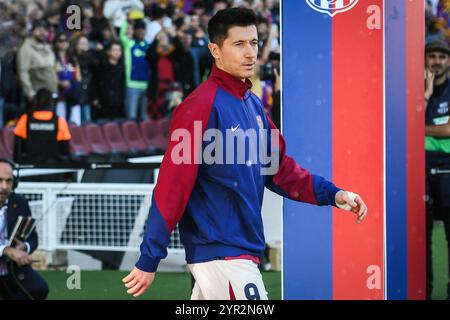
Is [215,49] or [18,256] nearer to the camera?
[215,49]

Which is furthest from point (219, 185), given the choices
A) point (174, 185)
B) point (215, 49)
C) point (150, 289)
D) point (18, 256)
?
point (150, 289)

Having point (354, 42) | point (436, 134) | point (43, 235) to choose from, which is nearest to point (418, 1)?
point (354, 42)

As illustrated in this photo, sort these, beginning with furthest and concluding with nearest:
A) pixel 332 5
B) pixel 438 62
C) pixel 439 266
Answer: pixel 439 266 → pixel 438 62 → pixel 332 5

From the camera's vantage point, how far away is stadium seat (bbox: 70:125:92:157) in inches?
586

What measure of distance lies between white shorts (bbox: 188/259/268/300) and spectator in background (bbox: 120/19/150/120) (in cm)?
1076

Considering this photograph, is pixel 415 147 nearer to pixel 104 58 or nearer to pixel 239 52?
pixel 239 52

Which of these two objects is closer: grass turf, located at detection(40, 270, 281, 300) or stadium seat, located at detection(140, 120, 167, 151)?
grass turf, located at detection(40, 270, 281, 300)

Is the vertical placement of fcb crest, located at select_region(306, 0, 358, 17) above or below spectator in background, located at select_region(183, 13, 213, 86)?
below

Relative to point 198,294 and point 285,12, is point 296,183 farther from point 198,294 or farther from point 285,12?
point 285,12

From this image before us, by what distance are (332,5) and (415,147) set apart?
3.16ft

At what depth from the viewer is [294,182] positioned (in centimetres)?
485

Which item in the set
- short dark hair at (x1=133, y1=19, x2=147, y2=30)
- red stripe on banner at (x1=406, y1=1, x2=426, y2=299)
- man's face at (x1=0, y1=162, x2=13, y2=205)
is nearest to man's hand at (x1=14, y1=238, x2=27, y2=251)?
man's face at (x1=0, y1=162, x2=13, y2=205)

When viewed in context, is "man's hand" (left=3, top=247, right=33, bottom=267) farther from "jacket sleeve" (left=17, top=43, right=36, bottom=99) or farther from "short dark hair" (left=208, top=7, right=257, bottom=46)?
"jacket sleeve" (left=17, top=43, right=36, bottom=99)

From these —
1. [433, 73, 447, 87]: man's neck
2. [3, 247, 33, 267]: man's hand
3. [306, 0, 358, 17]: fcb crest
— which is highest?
[306, 0, 358, 17]: fcb crest
